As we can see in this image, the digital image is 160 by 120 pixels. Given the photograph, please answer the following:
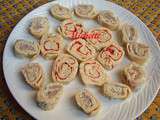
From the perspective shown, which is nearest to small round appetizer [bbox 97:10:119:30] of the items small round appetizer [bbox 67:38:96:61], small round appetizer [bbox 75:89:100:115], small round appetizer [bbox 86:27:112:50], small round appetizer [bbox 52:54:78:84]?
small round appetizer [bbox 86:27:112:50]

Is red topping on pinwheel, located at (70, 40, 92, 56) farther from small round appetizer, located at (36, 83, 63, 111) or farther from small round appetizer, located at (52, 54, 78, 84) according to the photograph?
small round appetizer, located at (36, 83, 63, 111)

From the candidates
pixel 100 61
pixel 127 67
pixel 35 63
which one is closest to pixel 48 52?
pixel 35 63

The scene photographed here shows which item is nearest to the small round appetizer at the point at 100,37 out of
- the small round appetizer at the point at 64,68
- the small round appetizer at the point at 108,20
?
the small round appetizer at the point at 108,20

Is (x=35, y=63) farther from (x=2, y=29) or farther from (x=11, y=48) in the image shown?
(x=2, y=29)

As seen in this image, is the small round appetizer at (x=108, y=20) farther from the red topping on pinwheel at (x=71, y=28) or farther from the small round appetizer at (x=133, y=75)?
the small round appetizer at (x=133, y=75)

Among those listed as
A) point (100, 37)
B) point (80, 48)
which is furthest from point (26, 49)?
point (100, 37)

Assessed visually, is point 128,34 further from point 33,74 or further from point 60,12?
point 33,74

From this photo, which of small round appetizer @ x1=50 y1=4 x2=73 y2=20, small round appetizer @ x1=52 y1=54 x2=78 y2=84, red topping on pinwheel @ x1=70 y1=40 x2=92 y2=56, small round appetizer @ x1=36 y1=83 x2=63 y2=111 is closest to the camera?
small round appetizer @ x1=36 y1=83 x2=63 y2=111
